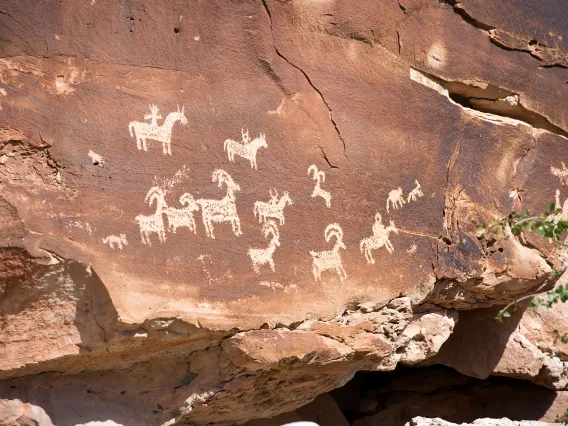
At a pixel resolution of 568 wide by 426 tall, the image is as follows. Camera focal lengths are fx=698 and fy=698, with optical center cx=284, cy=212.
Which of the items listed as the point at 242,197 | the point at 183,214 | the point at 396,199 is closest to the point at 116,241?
the point at 183,214

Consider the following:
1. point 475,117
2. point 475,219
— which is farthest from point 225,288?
point 475,117

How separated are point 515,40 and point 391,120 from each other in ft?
3.34

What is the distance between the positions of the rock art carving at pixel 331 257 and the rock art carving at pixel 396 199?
0.33 meters

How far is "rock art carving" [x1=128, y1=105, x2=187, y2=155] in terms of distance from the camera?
2791 millimetres

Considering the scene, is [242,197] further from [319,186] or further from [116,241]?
[116,241]

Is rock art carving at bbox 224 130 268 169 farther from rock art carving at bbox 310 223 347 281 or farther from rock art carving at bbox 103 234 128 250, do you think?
rock art carving at bbox 103 234 128 250

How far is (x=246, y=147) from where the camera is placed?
3000mm

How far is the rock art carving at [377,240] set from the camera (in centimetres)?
320

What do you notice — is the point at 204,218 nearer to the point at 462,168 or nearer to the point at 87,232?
the point at 87,232

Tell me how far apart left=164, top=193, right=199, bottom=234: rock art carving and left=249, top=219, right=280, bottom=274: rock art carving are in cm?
28

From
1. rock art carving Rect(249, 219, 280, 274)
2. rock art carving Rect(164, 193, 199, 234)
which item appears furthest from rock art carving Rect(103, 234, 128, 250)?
rock art carving Rect(249, 219, 280, 274)

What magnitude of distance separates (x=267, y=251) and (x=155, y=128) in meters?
0.69

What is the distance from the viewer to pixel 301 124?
3.15 metres

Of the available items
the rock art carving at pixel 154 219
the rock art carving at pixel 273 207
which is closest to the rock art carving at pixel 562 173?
the rock art carving at pixel 273 207
